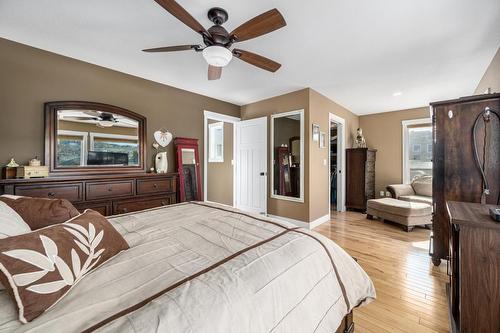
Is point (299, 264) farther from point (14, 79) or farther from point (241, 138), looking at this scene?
point (241, 138)

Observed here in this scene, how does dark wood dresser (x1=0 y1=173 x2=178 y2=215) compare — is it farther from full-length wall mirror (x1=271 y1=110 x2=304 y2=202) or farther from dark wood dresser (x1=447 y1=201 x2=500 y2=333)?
dark wood dresser (x1=447 y1=201 x2=500 y2=333)

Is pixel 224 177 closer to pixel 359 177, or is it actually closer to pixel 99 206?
pixel 99 206

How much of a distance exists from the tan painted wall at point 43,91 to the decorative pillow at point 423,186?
524cm

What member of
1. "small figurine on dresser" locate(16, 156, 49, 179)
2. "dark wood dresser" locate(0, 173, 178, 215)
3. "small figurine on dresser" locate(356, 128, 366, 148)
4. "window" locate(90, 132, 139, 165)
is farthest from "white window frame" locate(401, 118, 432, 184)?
"small figurine on dresser" locate(16, 156, 49, 179)

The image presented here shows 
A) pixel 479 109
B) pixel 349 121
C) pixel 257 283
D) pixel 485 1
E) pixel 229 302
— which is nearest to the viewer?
pixel 229 302

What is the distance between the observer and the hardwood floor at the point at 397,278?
1.58 meters

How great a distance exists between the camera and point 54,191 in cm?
214

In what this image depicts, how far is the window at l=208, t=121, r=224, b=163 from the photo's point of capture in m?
5.31

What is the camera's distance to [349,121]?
518 cm

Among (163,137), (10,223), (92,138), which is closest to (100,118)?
(92,138)

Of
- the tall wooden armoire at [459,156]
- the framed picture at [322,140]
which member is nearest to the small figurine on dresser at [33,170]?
the framed picture at [322,140]

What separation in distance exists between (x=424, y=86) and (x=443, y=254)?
2.80 meters

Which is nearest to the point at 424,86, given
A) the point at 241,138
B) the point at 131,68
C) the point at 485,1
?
the point at 485,1

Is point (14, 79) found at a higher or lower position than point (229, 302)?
higher
